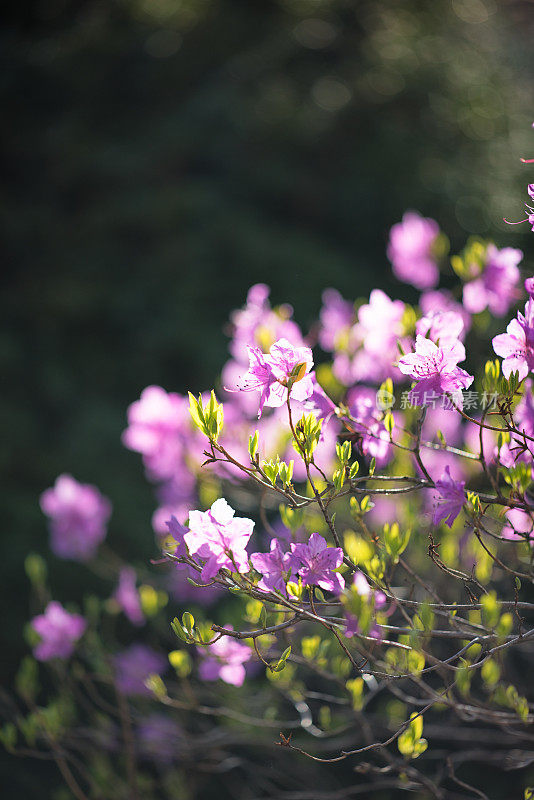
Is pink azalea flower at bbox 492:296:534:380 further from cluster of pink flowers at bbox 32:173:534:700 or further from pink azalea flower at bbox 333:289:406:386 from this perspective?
pink azalea flower at bbox 333:289:406:386

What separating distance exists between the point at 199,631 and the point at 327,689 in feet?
5.21

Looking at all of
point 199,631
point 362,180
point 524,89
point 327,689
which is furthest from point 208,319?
point 199,631

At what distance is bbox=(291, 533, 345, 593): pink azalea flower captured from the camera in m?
0.92

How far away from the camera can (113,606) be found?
170 cm

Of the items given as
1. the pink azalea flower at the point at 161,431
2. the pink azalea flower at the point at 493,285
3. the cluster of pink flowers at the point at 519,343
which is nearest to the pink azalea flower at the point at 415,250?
the pink azalea flower at the point at 493,285

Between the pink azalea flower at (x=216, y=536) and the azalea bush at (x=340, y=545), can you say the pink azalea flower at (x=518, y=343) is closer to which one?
the azalea bush at (x=340, y=545)

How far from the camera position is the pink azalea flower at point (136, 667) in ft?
5.95

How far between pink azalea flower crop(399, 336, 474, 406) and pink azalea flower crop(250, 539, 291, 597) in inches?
10.2

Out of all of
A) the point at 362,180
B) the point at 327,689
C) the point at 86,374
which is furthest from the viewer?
the point at 362,180

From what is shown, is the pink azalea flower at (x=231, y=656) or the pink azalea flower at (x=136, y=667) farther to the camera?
the pink azalea flower at (x=136, y=667)

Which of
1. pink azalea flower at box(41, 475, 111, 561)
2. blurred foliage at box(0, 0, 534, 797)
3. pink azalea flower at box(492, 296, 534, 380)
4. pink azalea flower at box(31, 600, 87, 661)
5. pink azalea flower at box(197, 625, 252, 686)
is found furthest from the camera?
blurred foliage at box(0, 0, 534, 797)

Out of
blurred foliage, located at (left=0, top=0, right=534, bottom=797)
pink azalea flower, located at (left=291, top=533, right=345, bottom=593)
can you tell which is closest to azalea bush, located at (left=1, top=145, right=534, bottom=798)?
pink azalea flower, located at (left=291, top=533, right=345, bottom=593)

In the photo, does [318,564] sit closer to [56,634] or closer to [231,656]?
[231,656]

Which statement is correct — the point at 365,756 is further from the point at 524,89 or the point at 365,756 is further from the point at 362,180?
the point at 524,89
